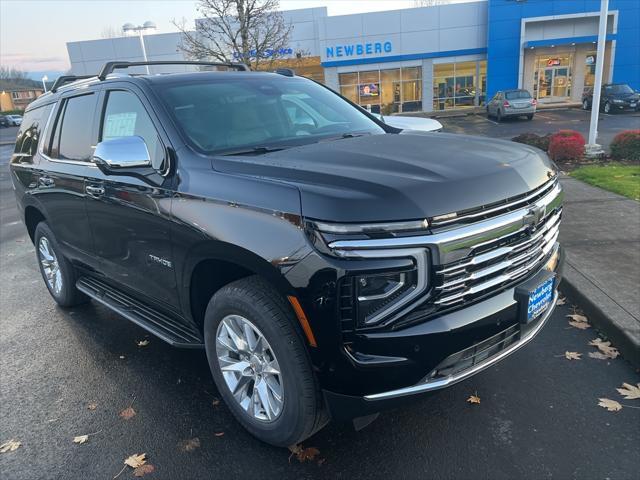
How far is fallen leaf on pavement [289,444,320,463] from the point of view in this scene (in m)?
2.79

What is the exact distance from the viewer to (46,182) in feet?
14.8

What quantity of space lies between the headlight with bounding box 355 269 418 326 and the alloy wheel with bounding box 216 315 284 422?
1.99 ft

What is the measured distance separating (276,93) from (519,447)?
9.40 ft

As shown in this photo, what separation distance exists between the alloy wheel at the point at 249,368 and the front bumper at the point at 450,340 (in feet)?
1.29

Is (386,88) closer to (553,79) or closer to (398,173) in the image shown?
(553,79)

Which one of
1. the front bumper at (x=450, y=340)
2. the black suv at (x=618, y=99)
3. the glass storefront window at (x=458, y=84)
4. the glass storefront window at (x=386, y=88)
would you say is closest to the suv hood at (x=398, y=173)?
the front bumper at (x=450, y=340)

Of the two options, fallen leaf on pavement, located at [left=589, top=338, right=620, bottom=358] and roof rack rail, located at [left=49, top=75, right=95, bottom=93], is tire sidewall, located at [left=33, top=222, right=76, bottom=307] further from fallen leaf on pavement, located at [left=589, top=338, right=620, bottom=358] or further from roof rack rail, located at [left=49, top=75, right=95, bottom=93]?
fallen leaf on pavement, located at [left=589, top=338, right=620, bottom=358]

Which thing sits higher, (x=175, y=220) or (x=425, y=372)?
(x=175, y=220)

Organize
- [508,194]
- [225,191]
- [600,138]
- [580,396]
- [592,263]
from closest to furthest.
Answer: [508,194] → [225,191] → [580,396] → [592,263] → [600,138]

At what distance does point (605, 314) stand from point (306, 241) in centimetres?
284

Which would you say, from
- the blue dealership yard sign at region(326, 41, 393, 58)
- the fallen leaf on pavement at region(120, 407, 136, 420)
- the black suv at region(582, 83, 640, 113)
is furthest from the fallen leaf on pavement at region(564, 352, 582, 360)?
the blue dealership yard sign at region(326, 41, 393, 58)

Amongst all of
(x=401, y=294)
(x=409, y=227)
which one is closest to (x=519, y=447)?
(x=401, y=294)

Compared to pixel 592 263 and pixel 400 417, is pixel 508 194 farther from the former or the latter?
pixel 592 263

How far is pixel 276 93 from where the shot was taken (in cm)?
387
